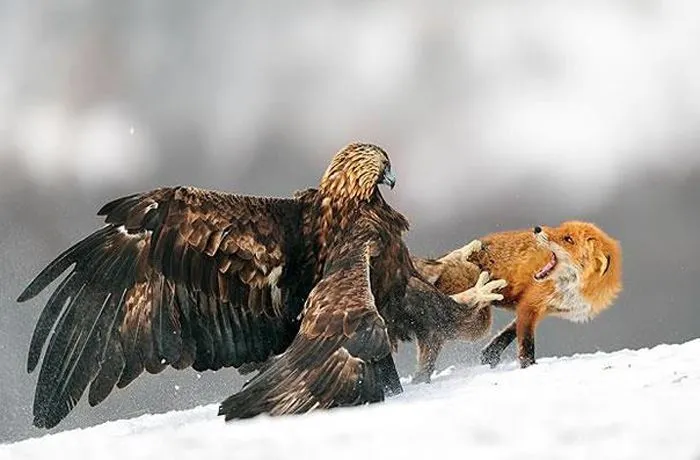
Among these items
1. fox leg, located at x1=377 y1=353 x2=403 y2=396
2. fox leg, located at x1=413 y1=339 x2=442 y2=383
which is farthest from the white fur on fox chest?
fox leg, located at x1=377 y1=353 x2=403 y2=396

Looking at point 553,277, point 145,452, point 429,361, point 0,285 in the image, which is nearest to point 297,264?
point 429,361

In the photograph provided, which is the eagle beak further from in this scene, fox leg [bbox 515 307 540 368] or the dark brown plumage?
fox leg [bbox 515 307 540 368]

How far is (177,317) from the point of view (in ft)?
23.3

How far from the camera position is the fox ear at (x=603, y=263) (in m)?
7.67

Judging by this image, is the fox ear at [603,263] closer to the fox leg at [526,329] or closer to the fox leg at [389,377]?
the fox leg at [526,329]

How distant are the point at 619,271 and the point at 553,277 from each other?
0.46 metres

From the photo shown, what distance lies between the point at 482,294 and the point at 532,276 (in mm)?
320

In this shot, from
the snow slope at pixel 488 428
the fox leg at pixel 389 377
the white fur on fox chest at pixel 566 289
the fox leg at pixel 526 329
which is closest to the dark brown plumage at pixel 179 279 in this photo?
the fox leg at pixel 389 377

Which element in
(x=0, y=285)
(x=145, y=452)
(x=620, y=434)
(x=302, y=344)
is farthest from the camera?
(x=0, y=285)

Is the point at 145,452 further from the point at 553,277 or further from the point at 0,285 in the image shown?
the point at 0,285

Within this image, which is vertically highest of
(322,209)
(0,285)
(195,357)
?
(322,209)

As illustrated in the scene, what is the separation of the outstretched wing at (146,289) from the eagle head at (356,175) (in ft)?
1.29

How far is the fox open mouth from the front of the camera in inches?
300

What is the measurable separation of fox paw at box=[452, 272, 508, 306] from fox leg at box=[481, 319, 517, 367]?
1.01ft
